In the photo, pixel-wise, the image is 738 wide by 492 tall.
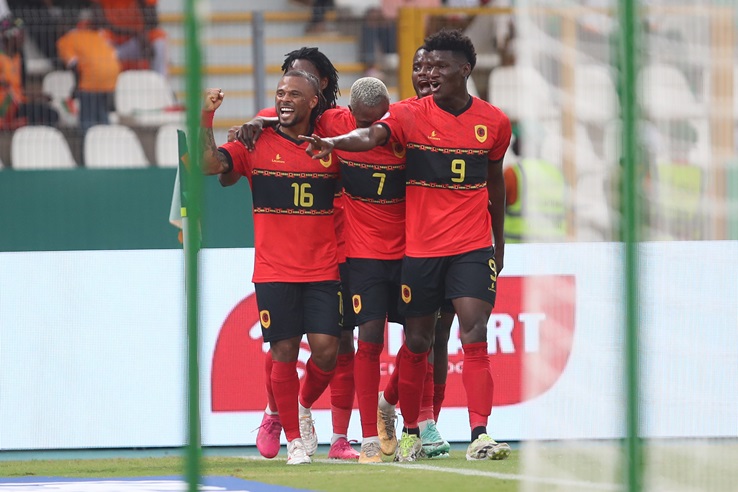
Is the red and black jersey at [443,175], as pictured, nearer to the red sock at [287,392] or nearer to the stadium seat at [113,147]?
the red sock at [287,392]

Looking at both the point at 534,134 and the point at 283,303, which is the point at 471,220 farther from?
the point at 534,134

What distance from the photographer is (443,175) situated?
6.58 metres

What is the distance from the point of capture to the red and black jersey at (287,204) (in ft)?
22.1

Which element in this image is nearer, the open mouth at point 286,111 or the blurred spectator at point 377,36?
the open mouth at point 286,111

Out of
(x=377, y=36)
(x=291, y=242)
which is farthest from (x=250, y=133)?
(x=377, y=36)

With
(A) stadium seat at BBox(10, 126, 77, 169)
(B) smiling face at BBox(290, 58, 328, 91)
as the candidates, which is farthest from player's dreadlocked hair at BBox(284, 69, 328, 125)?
(A) stadium seat at BBox(10, 126, 77, 169)

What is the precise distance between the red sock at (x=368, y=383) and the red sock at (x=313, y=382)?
17cm

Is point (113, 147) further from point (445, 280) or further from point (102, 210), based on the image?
point (445, 280)

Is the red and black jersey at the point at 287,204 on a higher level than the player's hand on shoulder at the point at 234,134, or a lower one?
lower

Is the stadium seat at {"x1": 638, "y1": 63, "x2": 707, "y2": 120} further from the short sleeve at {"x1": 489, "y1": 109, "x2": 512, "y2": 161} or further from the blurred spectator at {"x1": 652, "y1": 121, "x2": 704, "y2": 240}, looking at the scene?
the short sleeve at {"x1": 489, "y1": 109, "x2": 512, "y2": 161}

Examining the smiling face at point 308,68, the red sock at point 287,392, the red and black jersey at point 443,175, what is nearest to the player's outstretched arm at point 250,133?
the smiling face at point 308,68

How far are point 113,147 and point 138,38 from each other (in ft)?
2.88

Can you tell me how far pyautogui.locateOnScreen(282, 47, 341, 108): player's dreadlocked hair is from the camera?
7285 millimetres

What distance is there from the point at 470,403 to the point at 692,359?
8.31 ft
